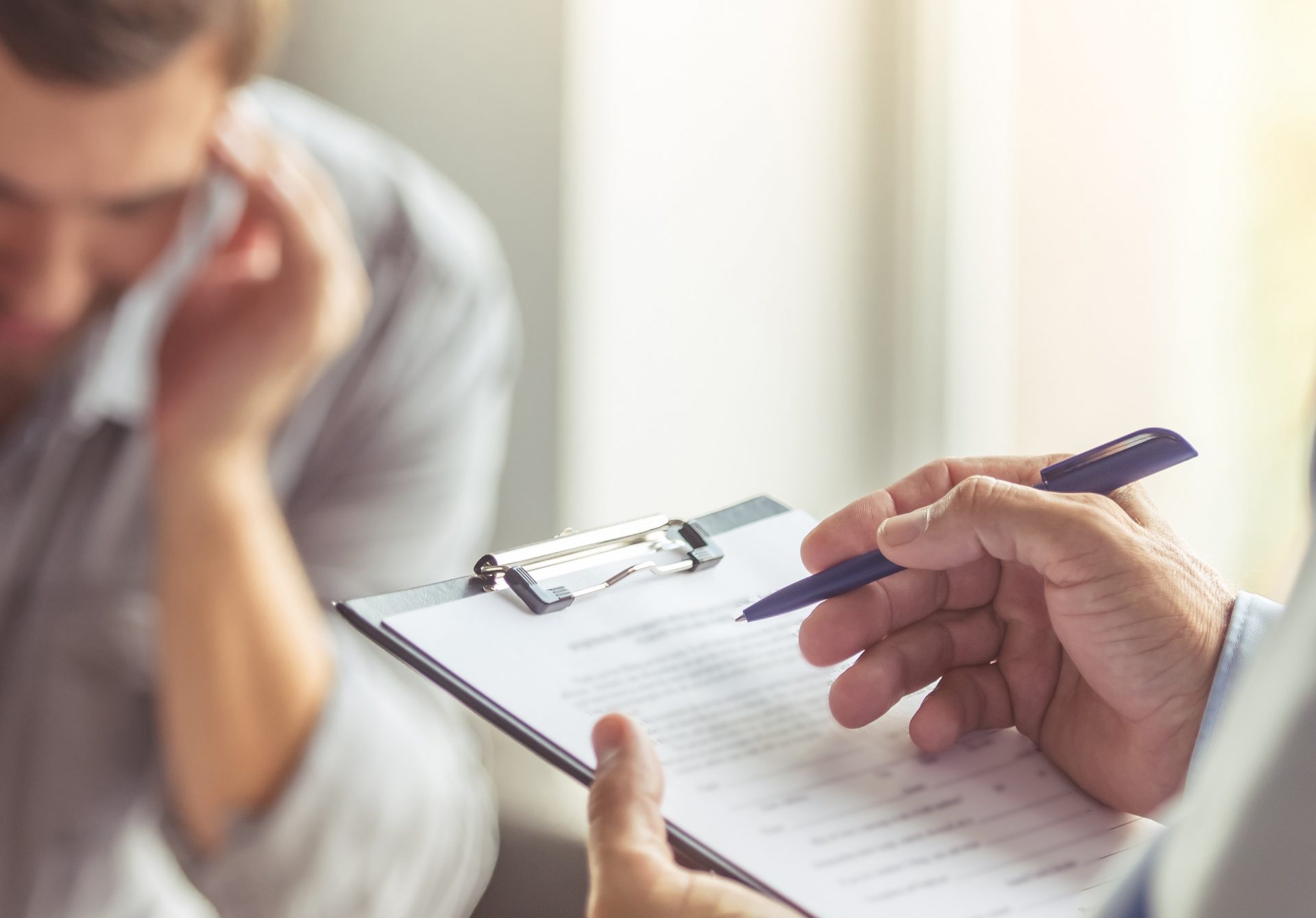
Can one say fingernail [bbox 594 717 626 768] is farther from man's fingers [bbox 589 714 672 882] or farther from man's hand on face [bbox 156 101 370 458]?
man's hand on face [bbox 156 101 370 458]

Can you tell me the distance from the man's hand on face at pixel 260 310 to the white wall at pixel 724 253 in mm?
105

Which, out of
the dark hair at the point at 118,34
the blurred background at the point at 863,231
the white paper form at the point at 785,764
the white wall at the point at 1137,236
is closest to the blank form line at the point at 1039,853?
the white paper form at the point at 785,764

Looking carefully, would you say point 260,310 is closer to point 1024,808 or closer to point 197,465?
point 197,465

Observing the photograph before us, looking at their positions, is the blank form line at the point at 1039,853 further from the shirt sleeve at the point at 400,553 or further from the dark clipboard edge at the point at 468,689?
the shirt sleeve at the point at 400,553

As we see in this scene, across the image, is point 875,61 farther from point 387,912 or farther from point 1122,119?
point 387,912

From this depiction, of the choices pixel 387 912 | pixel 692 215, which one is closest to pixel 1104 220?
pixel 692 215

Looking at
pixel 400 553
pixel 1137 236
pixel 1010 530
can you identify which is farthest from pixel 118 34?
pixel 1137 236

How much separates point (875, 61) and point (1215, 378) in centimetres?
32

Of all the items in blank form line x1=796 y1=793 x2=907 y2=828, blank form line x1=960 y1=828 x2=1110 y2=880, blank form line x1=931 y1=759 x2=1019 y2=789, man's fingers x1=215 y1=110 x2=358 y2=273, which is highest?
man's fingers x1=215 y1=110 x2=358 y2=273

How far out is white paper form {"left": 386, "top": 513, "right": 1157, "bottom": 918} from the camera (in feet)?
0.93

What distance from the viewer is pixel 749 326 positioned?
0.63 m

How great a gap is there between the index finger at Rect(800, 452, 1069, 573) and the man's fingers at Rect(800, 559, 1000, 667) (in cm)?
→ 2

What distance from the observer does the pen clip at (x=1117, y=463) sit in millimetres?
363

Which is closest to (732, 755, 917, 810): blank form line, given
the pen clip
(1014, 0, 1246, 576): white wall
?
the pen clip
